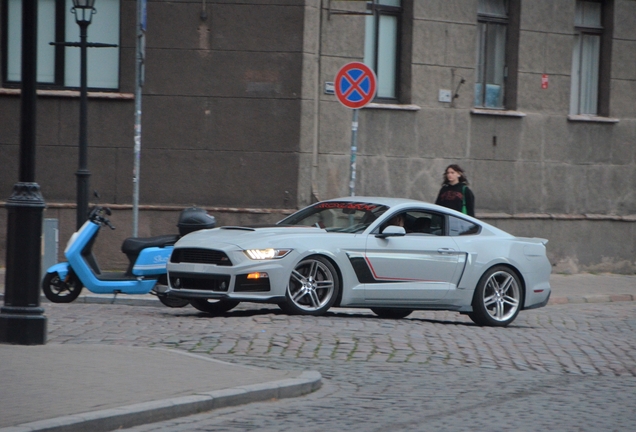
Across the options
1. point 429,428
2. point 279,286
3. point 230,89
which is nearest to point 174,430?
point 429,428

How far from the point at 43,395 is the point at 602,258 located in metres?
15.7

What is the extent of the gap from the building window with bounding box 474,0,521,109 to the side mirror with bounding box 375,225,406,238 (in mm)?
8740

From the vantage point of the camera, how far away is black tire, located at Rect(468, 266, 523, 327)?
11445 mm

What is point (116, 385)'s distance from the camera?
6.59 meters

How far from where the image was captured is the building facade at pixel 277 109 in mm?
16938

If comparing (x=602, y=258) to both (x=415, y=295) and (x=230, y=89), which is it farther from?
(x=415, y=295)

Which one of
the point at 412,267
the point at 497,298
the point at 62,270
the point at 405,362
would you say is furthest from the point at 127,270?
the point at 405,362

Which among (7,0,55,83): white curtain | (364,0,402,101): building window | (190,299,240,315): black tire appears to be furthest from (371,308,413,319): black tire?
(7,0,55,83): white curtain

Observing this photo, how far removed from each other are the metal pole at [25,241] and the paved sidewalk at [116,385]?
0.70ft

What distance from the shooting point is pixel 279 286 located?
1041 cm

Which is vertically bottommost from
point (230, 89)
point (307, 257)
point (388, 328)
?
point (388, 328)

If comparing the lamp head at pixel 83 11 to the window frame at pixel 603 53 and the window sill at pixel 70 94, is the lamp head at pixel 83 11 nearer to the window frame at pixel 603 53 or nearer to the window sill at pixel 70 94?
the window sill at pixel 70 94

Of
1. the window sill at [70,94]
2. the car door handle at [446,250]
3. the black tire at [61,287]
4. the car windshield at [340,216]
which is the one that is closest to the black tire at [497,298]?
the car door handle at [446,250]

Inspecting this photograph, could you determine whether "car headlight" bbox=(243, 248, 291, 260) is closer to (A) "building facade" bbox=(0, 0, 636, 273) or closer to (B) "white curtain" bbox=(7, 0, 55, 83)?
(A) "building facade" bbox=(0, 0, 636, 273)
